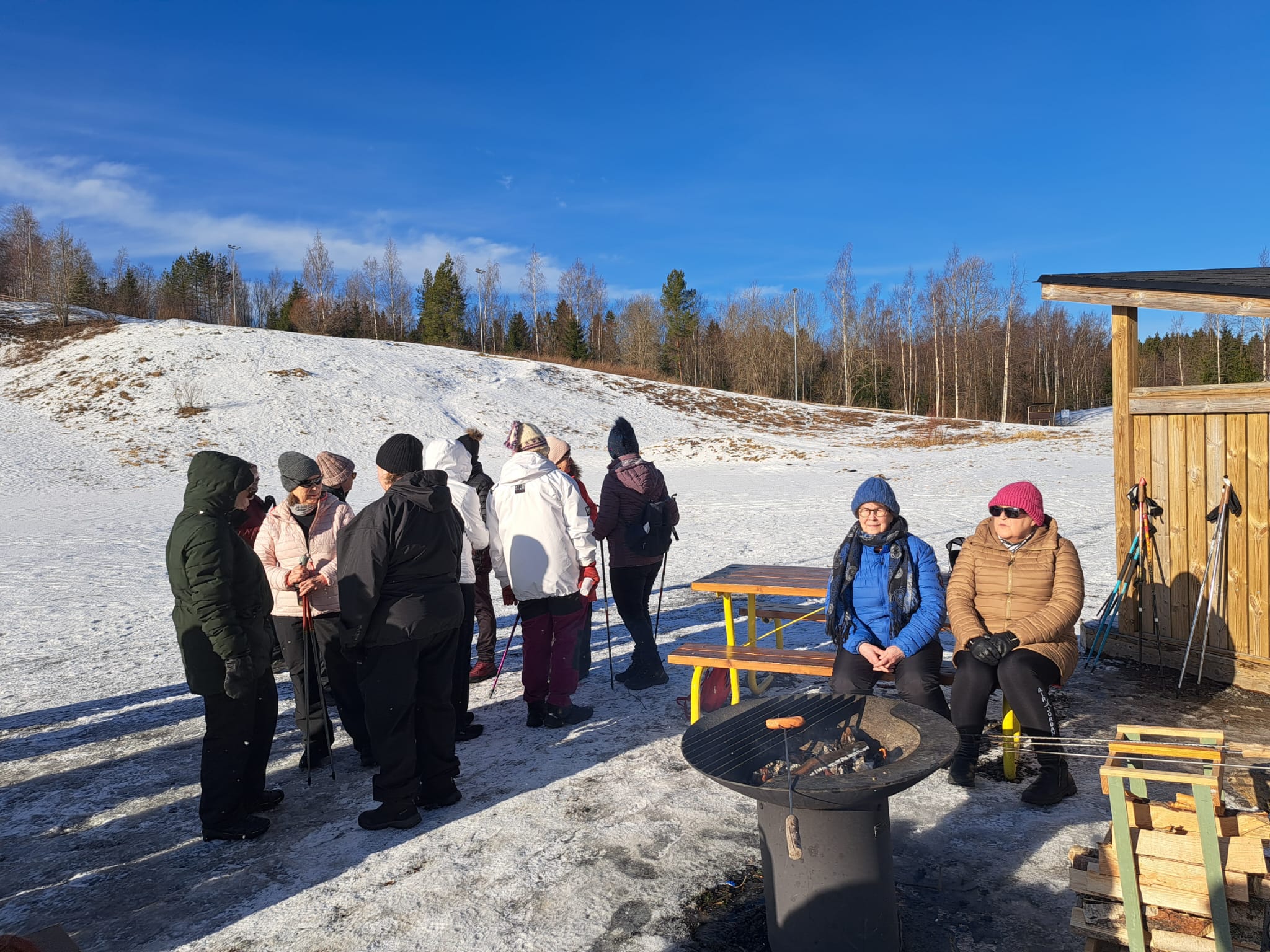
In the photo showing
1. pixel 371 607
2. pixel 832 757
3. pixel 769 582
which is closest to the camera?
pixel 832 757

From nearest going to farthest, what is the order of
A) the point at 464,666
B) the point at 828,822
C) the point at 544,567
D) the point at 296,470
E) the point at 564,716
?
the point at 828,822 < the point at 296,470 < the point at 464,666 < the point at 544,567 < the point at 564,716

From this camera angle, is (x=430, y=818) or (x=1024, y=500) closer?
(x=430, y=818)

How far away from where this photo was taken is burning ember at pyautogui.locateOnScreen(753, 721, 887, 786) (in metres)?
2.63

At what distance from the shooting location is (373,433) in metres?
29.8

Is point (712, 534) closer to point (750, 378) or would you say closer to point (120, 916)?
point (120, 916)

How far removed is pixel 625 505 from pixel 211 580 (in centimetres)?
276

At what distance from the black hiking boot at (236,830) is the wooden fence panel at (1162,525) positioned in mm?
5470

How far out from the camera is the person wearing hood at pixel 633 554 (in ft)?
18.4

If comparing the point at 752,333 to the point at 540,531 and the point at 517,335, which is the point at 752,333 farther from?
the point at 540,531

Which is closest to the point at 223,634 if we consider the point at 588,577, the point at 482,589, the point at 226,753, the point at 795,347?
the point at 226,753

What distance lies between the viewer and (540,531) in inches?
191

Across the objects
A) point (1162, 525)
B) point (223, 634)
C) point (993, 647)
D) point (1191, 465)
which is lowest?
point (993, 647)

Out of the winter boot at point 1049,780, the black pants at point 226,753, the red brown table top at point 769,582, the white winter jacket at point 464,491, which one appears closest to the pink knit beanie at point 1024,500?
the winter boot at point 1049,780

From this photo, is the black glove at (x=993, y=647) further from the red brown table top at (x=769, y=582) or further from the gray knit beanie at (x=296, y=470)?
the gray knit beanie at (x=296, y=470)
